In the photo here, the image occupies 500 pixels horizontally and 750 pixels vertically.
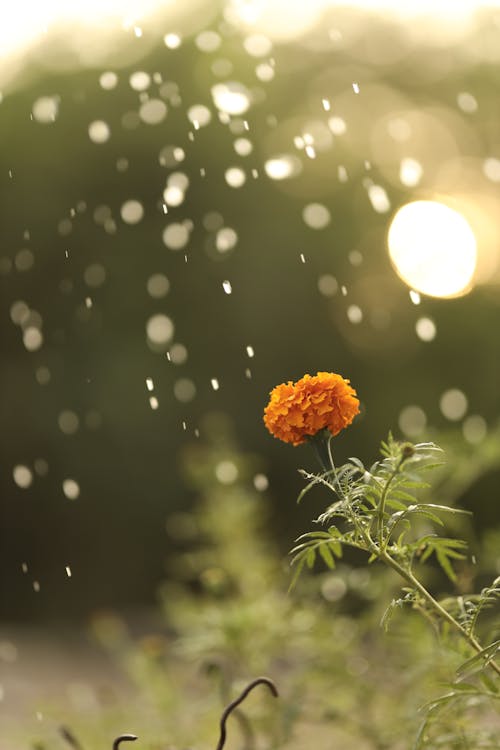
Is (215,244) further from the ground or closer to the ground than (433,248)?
further from the ground

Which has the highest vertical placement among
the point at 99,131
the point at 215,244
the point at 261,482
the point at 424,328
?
the point at 99,131

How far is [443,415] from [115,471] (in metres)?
1.24

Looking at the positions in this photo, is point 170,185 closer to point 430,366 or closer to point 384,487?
point 430,366

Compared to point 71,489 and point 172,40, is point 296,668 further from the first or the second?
point 172,40

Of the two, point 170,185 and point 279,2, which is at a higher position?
point 279,2

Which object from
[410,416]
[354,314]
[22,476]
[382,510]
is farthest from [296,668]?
[22,476]

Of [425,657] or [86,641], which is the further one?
[86,641]

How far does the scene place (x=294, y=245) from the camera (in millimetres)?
3488

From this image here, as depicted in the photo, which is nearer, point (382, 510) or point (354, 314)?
point (382, 510)

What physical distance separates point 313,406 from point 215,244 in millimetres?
2967

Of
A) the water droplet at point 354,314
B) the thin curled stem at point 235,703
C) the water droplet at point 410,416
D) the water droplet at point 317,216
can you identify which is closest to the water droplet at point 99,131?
the water droplet at point 317,216

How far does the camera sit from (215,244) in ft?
11.8

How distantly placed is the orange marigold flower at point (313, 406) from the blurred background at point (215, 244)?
2427mm

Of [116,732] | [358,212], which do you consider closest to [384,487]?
[116,732]
